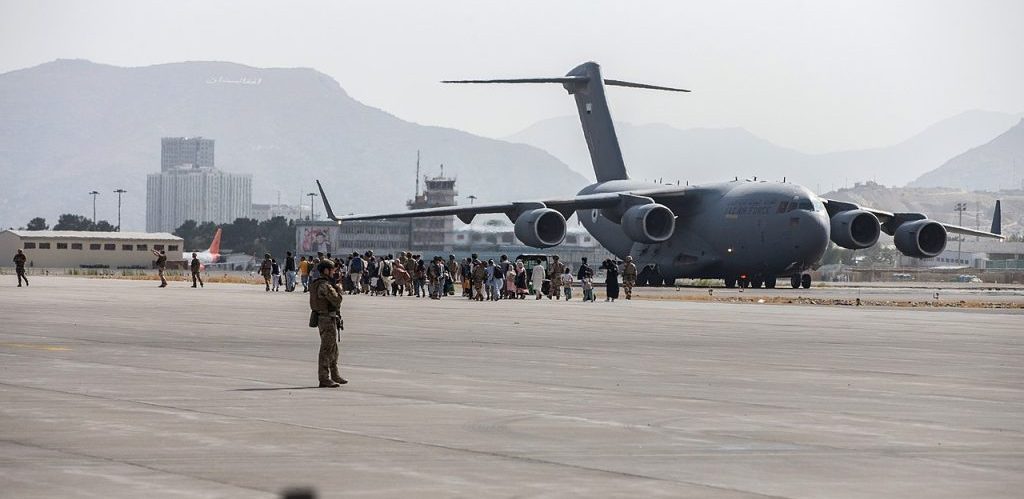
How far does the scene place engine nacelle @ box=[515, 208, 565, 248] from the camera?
6372cm

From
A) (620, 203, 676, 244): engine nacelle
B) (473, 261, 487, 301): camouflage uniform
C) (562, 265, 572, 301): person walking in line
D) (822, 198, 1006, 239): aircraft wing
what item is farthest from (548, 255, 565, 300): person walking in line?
(822, 198, 1006, 239): aircraft wing

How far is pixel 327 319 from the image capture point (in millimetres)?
18734

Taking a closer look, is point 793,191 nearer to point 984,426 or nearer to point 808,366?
point 808,366

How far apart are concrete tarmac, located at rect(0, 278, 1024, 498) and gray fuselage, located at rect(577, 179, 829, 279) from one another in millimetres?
30717

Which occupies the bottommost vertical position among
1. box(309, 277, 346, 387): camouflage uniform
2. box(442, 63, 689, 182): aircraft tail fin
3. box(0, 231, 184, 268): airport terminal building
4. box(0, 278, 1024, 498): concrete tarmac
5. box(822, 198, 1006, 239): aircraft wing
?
box(0, 278, 1024, 498): concrete tarmac

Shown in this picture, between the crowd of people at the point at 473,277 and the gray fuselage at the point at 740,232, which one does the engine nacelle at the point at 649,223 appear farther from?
the crowd of people at the point at 473,277

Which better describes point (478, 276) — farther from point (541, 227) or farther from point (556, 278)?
point (541, 227)

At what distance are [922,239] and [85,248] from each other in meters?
88.1

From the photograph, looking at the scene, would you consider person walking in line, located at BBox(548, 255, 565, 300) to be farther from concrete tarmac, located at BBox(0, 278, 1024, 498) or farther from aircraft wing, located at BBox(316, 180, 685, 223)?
concrete tarmac, located at BBox(0, 278, 1024, 498)

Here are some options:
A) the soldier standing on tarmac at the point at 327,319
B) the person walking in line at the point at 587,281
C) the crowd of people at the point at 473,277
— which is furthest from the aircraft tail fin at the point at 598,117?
the soldier standing on tarmac at the point at 327,319

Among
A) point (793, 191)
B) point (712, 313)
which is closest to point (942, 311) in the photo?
point (712, 313)

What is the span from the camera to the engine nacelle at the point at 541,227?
2509 inches

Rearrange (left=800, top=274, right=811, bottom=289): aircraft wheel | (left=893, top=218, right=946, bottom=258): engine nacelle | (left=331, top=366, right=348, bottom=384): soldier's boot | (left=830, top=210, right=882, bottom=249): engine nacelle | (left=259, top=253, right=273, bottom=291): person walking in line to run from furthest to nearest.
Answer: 1. (left=800, top=274, right=811, bottom=289): aircraft wheel
2. (left=893, top=218, right=946, bottom=258): engine nacelle
3. (left=830, top=210, right=882, bottom=249): engine nacelle
4. (left=259, top=253, right=273, bottom=291): person walking in line
5. (left=331, top=366, right=348, bottom=384): soldier's boot

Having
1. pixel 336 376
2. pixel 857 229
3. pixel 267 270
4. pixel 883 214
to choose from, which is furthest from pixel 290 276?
pixel 336 376
